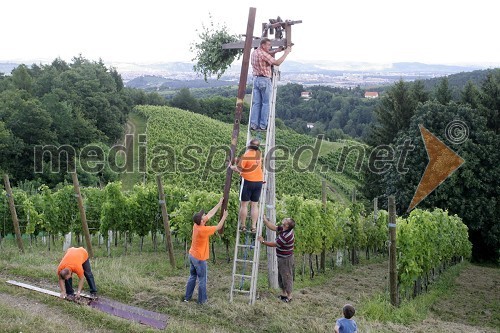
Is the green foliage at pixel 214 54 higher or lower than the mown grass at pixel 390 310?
higher

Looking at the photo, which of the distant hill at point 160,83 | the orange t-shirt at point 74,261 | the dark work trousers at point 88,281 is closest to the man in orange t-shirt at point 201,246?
the dark work trousers at point 88,281

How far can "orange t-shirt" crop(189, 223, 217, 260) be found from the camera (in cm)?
872

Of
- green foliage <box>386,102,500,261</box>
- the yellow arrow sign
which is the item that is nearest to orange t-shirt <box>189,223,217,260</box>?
the yellow arrow sign

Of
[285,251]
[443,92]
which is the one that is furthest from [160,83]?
[285,251]

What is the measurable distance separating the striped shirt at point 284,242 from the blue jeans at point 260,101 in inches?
86.6

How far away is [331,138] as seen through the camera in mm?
87500

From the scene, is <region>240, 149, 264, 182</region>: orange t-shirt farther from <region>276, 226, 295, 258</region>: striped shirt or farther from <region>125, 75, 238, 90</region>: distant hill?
<region>125, 75, 238, 90</region>: distant hill

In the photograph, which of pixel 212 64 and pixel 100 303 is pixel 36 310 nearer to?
pixel 100 303

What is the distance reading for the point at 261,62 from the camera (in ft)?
31.3

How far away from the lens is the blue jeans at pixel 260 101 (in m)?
9.61

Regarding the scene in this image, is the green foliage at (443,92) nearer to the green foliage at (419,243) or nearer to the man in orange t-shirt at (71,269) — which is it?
the green foliage at (419,243)

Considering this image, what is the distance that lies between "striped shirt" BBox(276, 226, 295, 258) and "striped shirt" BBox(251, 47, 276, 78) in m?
3.09

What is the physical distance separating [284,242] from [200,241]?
1.67 meters

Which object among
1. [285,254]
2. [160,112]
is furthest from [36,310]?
[160,112]
